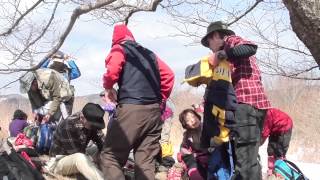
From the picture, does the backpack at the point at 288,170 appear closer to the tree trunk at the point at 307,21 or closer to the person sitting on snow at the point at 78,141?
the person sitting on snow at the point at 78,141

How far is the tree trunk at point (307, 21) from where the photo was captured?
248 cm

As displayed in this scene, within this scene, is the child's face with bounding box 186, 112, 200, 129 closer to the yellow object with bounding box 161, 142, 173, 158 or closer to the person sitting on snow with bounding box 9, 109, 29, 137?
the yellow object with bounding box 161, 142, 173, 158

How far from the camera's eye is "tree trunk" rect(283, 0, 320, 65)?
8.14ft

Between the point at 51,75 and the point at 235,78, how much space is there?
2.98m

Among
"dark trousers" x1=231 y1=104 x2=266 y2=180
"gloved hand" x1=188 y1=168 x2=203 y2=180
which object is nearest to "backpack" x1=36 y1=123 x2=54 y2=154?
"gloved hand" x1=188 y1=168 x2=203 y2=180

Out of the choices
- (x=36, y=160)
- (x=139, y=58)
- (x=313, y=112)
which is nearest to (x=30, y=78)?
(x=36, y=160)

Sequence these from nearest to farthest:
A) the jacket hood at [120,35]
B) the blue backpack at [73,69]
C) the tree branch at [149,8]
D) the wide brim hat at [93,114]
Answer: the jacket hood at [120,35], the tree branch at [149,8], the wide brim hat at [93,114], the blue backpack at [73,69]

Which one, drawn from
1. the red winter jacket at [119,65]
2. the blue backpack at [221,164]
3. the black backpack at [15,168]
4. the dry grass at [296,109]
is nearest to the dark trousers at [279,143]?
the blue backpack at [221,164]

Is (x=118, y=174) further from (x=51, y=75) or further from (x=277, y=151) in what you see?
(x=51, y=75)

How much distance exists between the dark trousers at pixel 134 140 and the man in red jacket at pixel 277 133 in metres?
1.19

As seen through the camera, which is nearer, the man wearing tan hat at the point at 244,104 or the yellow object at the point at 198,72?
the yellow object at the point at 198,72

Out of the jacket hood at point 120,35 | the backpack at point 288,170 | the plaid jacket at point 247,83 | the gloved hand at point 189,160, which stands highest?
the jacket hood at point 120,35

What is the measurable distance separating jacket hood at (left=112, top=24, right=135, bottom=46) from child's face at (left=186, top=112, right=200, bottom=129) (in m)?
1.16

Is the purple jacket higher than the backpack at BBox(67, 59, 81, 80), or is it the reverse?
the backpack at BBox(67, 59, 81, 80)
